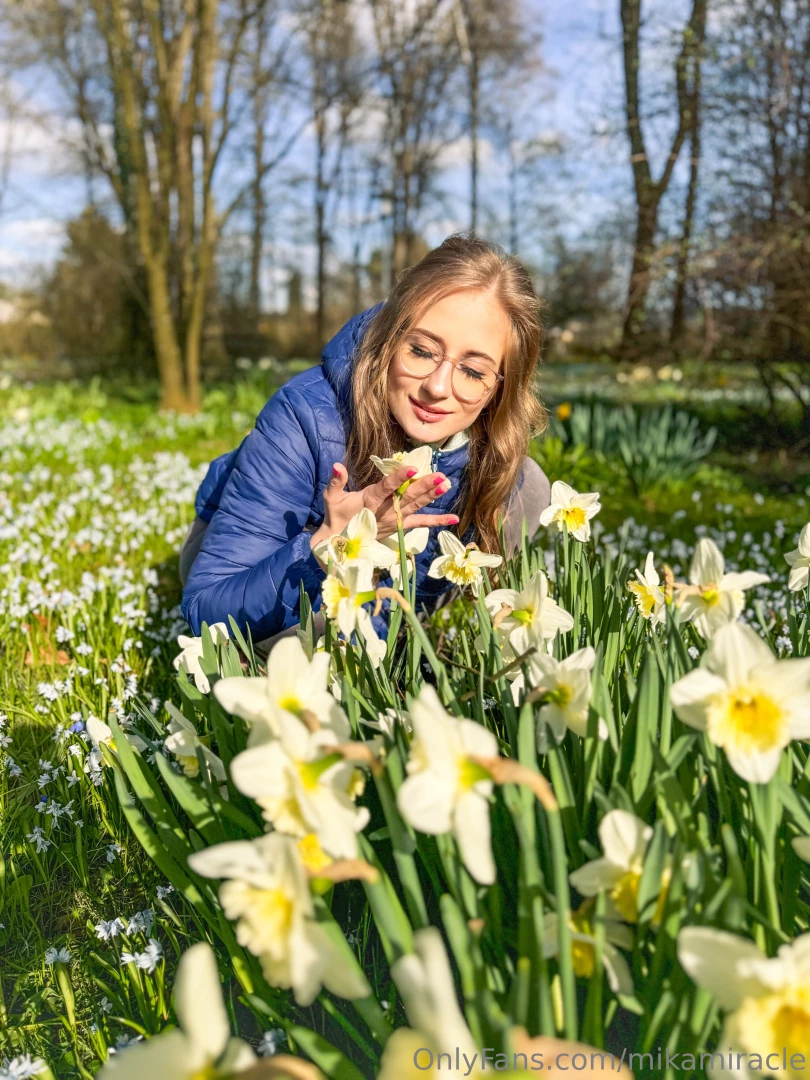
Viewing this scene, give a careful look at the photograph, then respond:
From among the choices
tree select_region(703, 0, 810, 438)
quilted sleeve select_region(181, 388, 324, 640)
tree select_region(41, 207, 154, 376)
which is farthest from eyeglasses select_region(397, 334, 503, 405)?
tree select_region(41, 207, 154, 376)

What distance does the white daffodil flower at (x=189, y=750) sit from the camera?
3.83ft

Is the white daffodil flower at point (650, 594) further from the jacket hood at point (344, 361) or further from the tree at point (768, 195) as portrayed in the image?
the tree at point (768, 195)

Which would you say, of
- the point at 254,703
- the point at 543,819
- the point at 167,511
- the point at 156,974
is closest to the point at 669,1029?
the point at 543,819

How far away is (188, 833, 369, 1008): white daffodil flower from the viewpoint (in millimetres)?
Result: 739

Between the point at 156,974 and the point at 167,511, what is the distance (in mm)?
2981

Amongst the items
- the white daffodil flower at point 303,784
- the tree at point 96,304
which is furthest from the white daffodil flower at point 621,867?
the tree at point 96,304

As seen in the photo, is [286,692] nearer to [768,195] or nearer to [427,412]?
[427,412]

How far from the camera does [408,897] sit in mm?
920

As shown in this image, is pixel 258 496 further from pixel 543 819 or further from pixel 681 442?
pixel 681 442

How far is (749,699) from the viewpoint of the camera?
0.90 metres

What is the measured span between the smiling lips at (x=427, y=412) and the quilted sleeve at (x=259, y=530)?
0.33 metres

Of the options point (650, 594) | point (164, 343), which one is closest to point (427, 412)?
point (650, 594)

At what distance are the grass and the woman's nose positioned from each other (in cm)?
59

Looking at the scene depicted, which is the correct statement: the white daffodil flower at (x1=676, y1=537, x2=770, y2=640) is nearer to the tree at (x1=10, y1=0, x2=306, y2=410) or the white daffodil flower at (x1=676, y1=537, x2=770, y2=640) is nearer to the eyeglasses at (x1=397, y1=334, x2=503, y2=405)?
the eyeglasses at (x1=397, y1=334, x2=503, y2=405)
